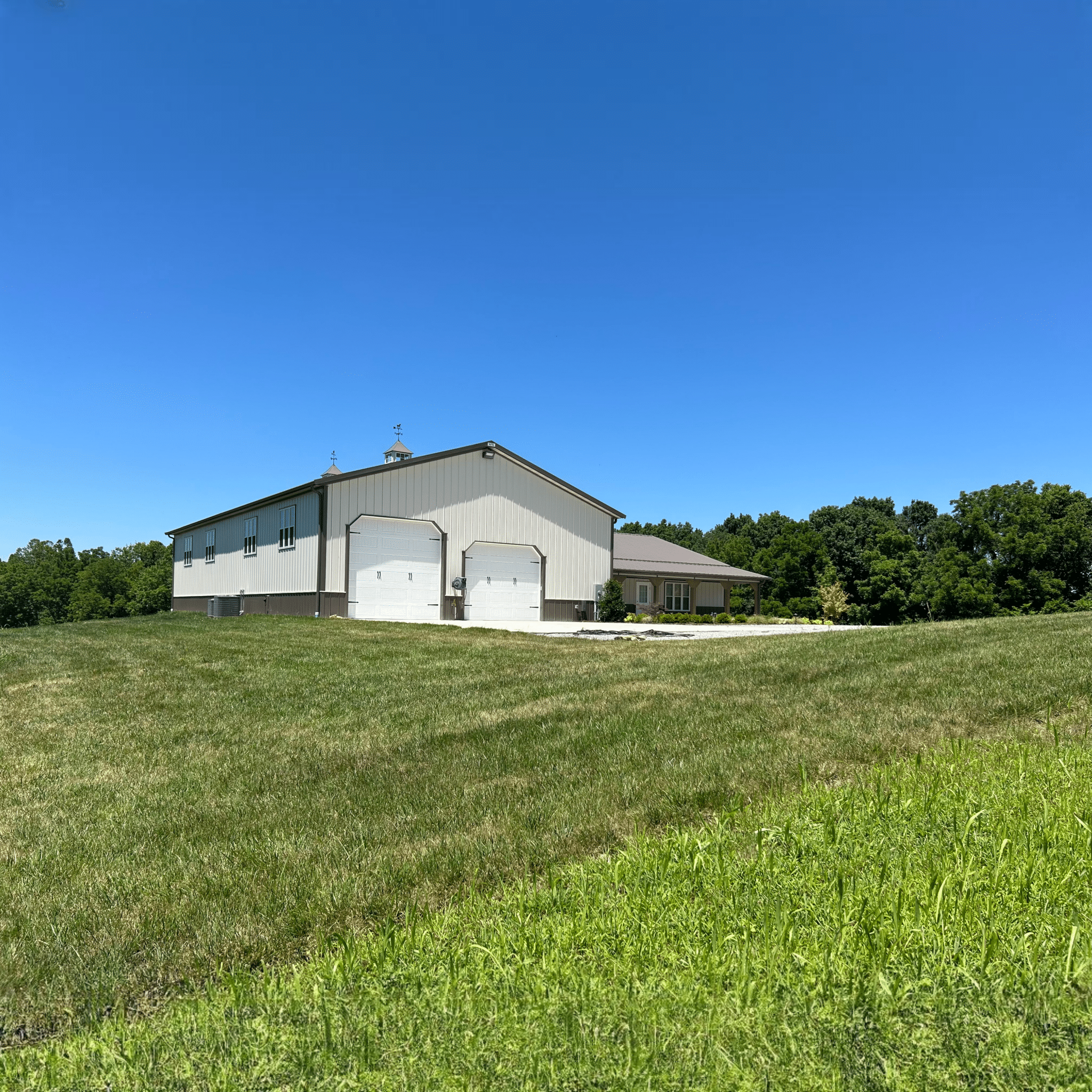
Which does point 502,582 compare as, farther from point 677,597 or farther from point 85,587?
point 85,587

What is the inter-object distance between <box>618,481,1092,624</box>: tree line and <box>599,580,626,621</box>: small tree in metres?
12.1

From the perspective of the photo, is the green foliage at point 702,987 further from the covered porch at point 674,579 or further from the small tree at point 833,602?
the small tree at point 833,602

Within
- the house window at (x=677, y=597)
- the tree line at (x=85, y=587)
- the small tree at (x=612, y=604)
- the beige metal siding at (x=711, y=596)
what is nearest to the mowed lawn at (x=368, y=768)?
the small tree at (x=612, y=604)

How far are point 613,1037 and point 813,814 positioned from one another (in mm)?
2266

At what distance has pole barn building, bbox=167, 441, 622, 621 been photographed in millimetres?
24812

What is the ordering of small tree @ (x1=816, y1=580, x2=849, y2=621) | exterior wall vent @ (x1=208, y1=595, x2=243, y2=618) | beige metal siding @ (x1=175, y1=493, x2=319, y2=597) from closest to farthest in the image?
beige metal siding @ (x1=175, y1=493, x2=319, y2=597) → exterior wall vent @ (x1=208, y1=595, x2=243, y2=618) → small tree @ (x1=816, y1=580, x2=849, y2=621)

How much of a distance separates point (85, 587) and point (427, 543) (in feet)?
247

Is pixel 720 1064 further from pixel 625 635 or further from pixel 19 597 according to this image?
pixel 19 597

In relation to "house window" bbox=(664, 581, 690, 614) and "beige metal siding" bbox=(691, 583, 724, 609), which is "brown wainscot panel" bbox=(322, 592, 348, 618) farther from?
"beige metal siding" bbox=(691, 583, 724, 609)

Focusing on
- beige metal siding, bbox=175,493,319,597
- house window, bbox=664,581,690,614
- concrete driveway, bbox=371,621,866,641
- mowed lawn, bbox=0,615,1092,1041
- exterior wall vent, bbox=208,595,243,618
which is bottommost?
mowed lawn, bbox=0,615,1092,1041

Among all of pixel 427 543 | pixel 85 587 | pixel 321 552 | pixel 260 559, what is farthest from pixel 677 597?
pixel 85 587

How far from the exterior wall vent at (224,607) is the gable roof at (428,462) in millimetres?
3350

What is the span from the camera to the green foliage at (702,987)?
7.39 ft

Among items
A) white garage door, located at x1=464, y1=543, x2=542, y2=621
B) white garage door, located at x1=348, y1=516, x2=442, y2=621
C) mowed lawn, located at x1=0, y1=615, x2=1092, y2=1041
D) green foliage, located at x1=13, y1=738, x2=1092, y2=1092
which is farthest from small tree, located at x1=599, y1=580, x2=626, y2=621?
green foliage, located at x1=13, y1=738, x2=1092, y2=1092
